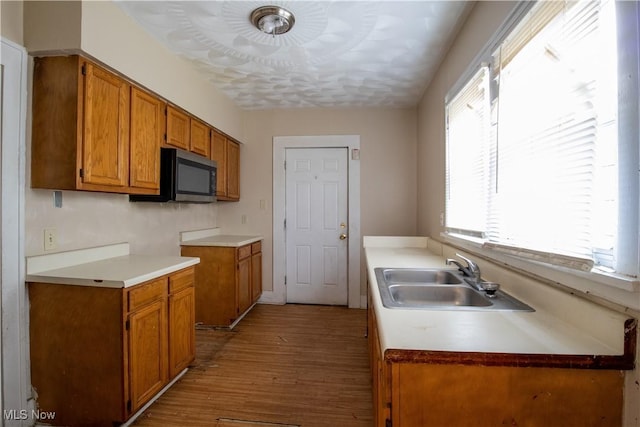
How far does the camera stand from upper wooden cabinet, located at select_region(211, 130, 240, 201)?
10.4ft

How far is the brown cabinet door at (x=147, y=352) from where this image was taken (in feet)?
5.28

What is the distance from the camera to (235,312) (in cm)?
294

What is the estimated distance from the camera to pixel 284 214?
3729mm

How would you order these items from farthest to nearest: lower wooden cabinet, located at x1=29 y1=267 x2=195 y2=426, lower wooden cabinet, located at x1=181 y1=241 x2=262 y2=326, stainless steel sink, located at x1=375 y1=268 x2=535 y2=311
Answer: lower wooden cabinet, located at x1=181 y1=241 x2=262 y2=326 → lower wooden cabinet, located at x1=29 y1=267 x2=195 y2=426 → stainless steel sink, located at x1=375 y1=268 x2=535 y2=311

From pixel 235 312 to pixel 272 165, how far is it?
72.0 inches

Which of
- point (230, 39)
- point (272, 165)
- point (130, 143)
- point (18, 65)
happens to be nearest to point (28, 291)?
point (130, 143)

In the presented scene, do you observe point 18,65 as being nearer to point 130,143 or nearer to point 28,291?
point 130,143

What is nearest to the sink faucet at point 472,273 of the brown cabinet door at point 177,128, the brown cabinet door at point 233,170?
the brown cabinet door at point 177,128

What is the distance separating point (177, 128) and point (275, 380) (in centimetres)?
218

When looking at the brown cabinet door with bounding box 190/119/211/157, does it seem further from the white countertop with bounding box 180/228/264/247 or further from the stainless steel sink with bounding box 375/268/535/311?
the stainless steel sink with bounding box 375/268/535/311

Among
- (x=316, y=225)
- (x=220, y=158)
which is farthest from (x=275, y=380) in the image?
(x=220, y=158)

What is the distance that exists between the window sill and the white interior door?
93.3 inches

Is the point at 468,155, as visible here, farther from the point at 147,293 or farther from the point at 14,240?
the point at 14,240

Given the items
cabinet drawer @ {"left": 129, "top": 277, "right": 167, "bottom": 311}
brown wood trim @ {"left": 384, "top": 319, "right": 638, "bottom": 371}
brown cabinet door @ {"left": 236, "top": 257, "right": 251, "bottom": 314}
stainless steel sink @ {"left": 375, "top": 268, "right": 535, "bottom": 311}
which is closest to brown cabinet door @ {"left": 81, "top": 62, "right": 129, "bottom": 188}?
cabinet drawer @ {"left": 129, "top": 277, "right": 167, "bottom": 311}
